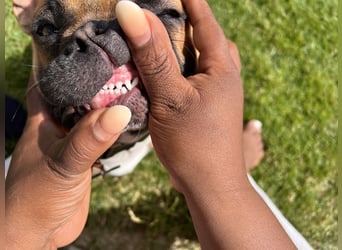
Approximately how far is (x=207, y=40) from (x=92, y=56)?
612 millimetres

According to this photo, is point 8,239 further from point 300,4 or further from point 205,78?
point 300,4

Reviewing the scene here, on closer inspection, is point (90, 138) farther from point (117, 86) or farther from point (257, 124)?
point (257, 124)

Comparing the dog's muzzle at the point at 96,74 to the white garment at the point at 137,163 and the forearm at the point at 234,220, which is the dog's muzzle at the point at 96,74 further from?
the white garment at the point at 137,163

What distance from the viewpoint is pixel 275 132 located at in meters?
4.45

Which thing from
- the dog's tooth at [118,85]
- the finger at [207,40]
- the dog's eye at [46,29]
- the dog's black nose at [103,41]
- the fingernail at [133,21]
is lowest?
the dog's eye at [46,29]

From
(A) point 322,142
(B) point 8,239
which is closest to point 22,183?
(B) point 8,239

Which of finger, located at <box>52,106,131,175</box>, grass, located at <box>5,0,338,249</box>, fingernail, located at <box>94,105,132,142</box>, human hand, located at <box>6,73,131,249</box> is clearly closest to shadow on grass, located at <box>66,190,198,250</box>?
grass, located at <box>5,0,338,249</box>

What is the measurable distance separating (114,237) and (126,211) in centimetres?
23

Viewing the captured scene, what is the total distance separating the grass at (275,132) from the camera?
421cm

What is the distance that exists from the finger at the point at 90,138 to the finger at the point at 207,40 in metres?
0.66

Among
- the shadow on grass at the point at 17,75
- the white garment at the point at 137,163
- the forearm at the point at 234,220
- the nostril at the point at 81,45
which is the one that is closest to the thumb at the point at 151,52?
the nostril at the point at 81,45

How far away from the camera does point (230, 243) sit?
234 cm

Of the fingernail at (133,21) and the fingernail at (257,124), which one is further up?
the fingernail at (133,21)

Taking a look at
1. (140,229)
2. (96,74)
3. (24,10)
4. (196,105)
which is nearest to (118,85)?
(96,74)
